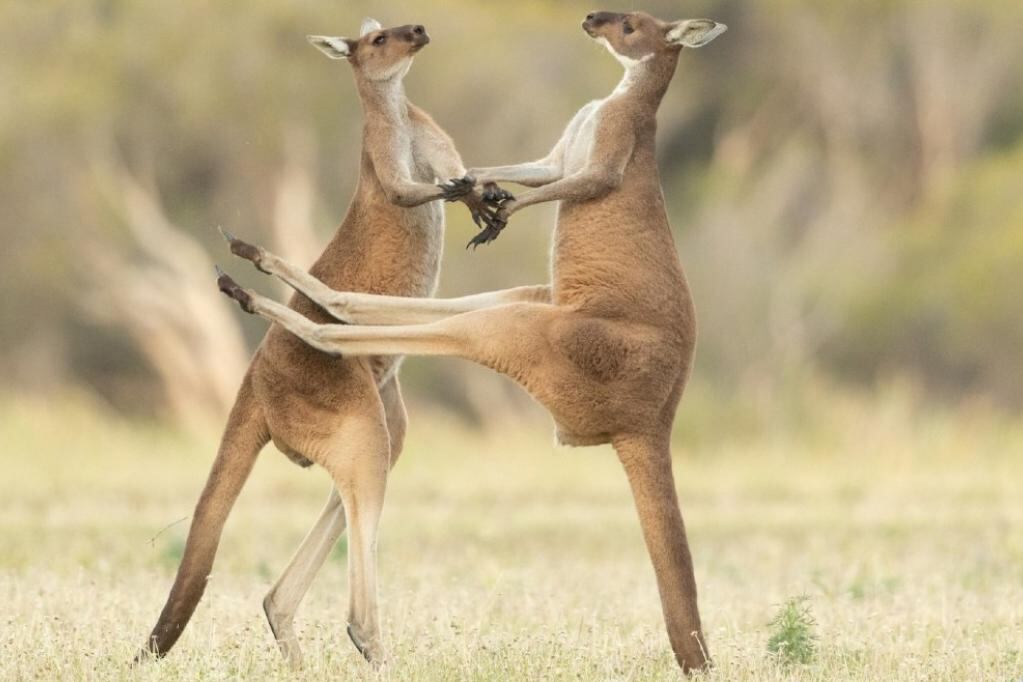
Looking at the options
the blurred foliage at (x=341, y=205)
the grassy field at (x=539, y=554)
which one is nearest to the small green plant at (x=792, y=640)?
the grassy field at (x=539, y=554)

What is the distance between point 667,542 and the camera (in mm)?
6324

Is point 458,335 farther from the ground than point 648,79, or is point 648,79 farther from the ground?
point 648,79

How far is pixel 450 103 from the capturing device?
71.5 ft

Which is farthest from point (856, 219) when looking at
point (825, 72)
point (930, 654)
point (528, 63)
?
point (930, 654)

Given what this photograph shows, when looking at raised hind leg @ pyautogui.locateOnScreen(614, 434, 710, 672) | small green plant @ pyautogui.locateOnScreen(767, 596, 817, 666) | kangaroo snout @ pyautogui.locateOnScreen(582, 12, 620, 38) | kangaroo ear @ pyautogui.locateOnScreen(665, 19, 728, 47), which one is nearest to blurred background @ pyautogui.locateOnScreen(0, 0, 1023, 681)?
small green plant @ pyautogui.locateOnScreen(767, 596, 817, 666)

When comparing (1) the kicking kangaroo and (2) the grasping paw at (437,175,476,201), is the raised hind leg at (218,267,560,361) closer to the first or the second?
(1) the kicking kangaroo

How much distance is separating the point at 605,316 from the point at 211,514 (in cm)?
151

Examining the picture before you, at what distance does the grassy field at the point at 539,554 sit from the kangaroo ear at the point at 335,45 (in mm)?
2178

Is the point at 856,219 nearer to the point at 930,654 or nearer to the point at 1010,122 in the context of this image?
the point at 1010,122

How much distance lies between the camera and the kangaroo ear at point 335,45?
23.8ft

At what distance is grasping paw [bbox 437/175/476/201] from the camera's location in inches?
263

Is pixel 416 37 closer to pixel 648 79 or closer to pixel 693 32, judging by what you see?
pixel 648 79

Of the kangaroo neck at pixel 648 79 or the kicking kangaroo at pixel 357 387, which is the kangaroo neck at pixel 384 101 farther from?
the kangaroo neck at pixel 648 79

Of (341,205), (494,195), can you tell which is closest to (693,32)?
(494,195)
